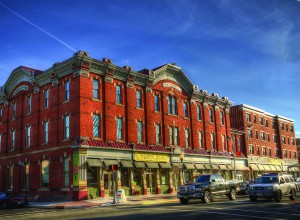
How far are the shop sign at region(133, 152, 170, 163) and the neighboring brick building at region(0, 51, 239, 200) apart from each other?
109 millimetres

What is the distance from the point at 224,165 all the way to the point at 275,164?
22522 mm

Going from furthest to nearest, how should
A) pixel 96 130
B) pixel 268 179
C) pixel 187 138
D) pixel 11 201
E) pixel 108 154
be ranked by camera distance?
pixel 187 138
pixel 96 130
pixel 108 154
pixel 11 201
pixel 268 179

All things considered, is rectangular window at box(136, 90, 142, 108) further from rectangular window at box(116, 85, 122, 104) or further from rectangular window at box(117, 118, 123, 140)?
rectangular window at box(117, 118, 123, 140)

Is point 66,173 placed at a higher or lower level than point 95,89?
lower

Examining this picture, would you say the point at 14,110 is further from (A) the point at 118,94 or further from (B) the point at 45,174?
(A) the point at 118,94

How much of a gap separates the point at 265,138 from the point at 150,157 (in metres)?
36.5

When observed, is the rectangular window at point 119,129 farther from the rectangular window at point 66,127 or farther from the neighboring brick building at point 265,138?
the neighboring brick building at point 265,138

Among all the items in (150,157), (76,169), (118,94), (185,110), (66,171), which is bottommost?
(66,171)

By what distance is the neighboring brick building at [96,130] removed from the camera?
108 feet

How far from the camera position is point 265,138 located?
67062mm

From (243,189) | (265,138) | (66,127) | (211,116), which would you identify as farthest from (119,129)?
(265,138)

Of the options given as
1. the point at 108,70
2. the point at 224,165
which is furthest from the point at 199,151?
the point at 108,70

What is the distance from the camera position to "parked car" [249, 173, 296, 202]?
22359mm

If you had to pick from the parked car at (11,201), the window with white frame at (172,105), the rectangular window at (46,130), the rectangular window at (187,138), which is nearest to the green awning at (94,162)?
the parked car at (11,201)
